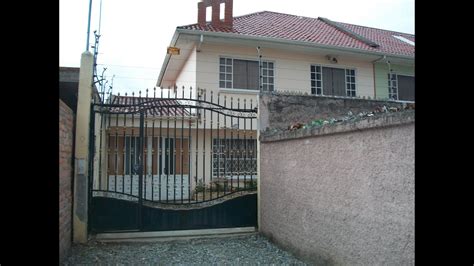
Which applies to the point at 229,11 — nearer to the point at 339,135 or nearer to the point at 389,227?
the point at 339,135

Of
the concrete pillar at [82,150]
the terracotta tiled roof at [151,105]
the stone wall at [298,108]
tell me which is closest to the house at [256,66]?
the terracotta tiled roof at [151,105]

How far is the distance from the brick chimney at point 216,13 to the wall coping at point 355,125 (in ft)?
24.0

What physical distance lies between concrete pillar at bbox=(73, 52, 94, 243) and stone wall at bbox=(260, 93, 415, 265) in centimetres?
311

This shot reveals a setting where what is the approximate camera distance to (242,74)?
1209 centimetres

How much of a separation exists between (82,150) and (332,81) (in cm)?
932

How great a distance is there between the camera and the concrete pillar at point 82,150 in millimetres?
6137

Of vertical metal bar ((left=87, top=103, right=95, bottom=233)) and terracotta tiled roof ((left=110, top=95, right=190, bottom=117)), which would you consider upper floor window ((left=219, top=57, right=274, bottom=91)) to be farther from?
vertical metal bar ((left=87, top=103, right=95, bottom=233))

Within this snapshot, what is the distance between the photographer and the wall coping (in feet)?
11.2

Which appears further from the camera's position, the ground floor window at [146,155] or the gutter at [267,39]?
the gutter at [267,39]

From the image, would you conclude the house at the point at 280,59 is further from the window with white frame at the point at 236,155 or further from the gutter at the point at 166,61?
the window with white frame at the point at 236,155

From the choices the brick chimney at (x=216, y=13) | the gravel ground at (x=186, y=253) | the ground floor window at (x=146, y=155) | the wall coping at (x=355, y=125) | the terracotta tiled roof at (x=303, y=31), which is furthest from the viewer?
the brick chimney at (x=216, y=13)

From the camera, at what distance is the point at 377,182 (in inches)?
149
